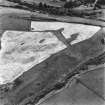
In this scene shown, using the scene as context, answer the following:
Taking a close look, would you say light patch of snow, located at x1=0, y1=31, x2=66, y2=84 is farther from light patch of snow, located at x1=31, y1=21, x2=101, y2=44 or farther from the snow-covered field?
light patch of snow, located at x1=31, y1=21, x2=101, y2=44

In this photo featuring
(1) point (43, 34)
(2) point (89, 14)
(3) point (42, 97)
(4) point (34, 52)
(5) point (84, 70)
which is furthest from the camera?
(2) point (89, 14)

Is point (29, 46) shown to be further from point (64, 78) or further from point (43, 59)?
point (64, 78)

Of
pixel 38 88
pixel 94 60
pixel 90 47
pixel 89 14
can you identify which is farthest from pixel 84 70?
pixel 89 14

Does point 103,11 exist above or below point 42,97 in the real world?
above

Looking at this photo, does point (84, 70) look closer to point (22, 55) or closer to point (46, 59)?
point (46, 59)

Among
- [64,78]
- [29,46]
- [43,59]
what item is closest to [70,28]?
[29,46]

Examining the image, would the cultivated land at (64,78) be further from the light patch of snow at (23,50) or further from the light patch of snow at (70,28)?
the light patch of snow at (70,28)
